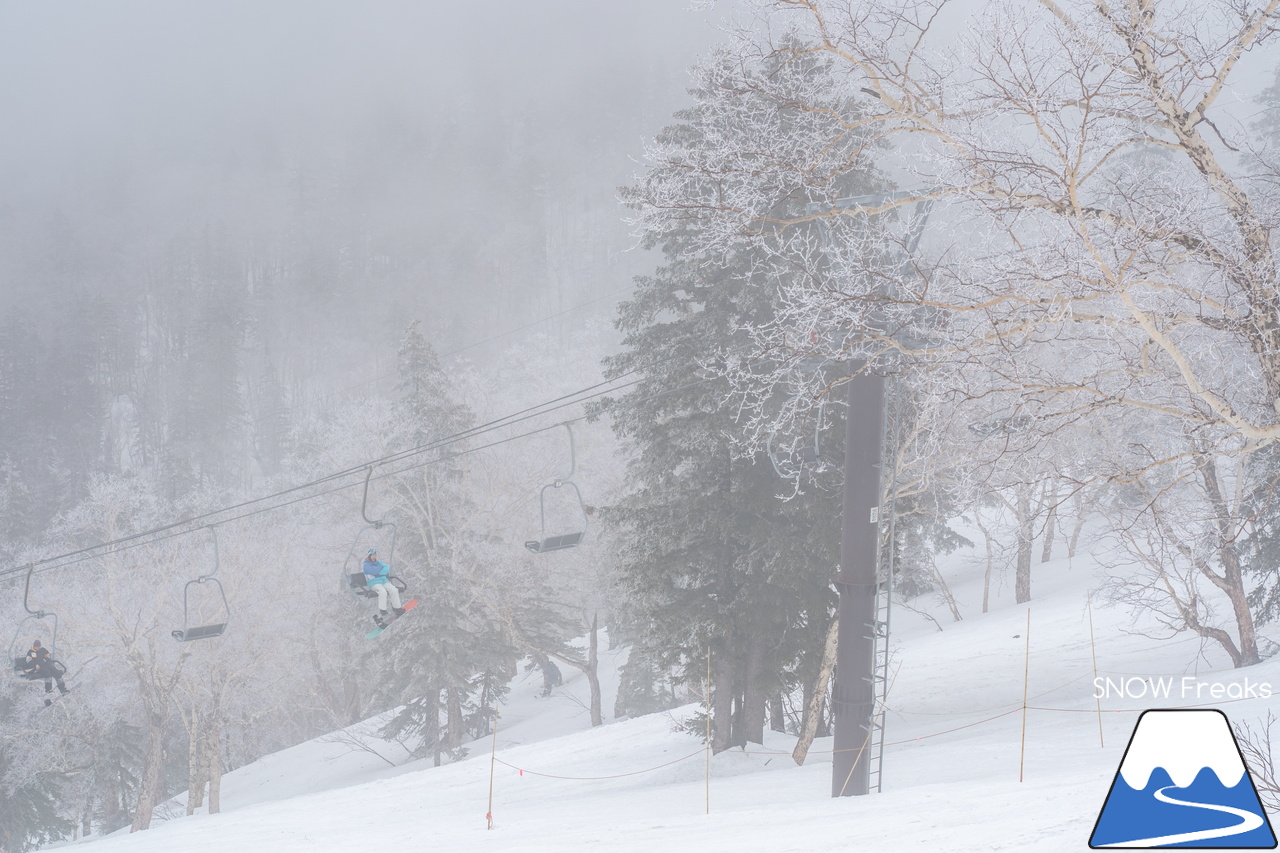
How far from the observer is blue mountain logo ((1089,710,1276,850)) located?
119 inches

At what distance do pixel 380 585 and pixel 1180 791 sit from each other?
13291mm

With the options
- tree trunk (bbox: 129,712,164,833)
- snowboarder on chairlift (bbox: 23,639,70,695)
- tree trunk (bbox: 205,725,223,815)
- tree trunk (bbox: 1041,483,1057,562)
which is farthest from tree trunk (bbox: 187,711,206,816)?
tree trunk (bbox: 1041,483,1057,562)

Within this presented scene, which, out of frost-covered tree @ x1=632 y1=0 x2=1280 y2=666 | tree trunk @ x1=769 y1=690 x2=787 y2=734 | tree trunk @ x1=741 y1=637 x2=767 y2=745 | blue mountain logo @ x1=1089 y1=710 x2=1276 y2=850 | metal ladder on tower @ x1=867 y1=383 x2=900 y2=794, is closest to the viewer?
blue mountain logo @ x1=1089 y1=710 x2=1276 y2=850

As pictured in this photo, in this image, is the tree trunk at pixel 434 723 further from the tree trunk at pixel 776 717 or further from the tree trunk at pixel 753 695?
the tree trunk at pixel 753 695

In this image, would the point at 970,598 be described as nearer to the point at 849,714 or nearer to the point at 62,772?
the point at 849,714

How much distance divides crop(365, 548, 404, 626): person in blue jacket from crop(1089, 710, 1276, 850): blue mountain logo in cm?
1236

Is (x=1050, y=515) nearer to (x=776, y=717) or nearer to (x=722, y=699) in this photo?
(x=722, y=699)

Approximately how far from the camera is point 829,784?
11281mm

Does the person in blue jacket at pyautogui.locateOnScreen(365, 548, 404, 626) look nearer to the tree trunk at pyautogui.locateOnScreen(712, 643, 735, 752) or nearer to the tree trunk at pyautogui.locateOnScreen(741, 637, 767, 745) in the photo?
the tree trunk at pyautogui.locateOnScreen(712, 643, 735, 752)

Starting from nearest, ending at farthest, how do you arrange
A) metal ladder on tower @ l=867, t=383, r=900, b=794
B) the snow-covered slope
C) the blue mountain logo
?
the blue mountain logo, the snow-covered slope, metal ladder on tower @ l=867, t=383, r=900, b=794

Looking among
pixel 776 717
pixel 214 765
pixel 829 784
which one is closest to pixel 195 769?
pixel 214 765

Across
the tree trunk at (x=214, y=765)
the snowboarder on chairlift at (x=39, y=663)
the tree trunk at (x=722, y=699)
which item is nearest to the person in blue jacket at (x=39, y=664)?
the snowboarder on chairlift at (x=39, y=663)

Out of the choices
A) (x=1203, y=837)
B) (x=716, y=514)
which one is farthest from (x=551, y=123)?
(x=1203, y=837)

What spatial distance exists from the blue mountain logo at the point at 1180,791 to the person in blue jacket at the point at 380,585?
12.4 m
